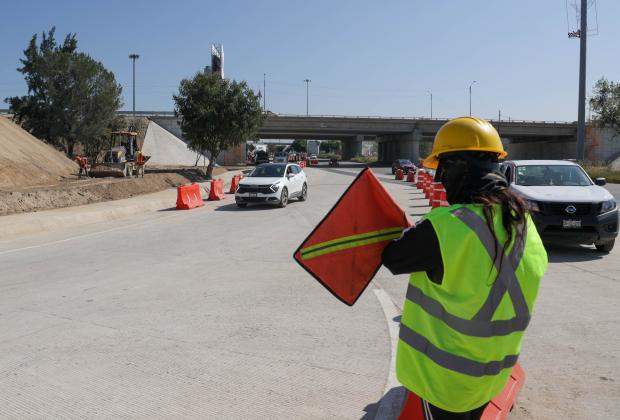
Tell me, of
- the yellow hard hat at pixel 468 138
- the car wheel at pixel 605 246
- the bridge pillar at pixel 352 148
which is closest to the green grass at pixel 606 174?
the car wheel at pixel 605 246

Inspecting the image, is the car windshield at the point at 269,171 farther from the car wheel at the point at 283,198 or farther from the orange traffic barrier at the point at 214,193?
the orange traffic barrier at the point at 214,193

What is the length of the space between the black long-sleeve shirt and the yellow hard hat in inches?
16.6

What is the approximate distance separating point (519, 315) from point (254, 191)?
1812 cm

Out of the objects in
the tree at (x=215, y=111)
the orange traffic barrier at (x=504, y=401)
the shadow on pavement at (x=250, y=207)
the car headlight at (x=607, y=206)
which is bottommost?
the orange traffic barrier at (x=504, y=401)

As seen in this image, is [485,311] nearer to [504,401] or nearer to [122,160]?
[504,401]

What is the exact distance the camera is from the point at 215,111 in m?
37.5

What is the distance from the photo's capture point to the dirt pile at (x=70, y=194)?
1853 cm

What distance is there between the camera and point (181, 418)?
12.5ft

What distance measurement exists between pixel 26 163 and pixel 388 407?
2773 cm

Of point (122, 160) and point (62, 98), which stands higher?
point (62, 98)

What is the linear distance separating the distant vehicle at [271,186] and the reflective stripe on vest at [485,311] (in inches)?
704

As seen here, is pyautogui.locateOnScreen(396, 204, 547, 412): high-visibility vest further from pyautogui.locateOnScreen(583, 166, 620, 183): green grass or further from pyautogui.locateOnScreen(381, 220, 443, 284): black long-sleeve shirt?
pyautogui.locateOnScreen(583, 166, 620, 183): green grass

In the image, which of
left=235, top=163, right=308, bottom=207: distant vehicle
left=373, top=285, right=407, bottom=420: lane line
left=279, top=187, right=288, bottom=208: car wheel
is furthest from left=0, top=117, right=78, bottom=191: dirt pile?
left=373, top=285, right=407, bottom=420: lane line

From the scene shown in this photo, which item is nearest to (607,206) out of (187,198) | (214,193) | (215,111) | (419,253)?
(419,253)
